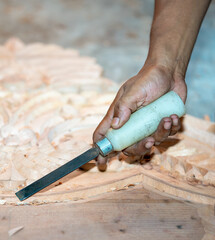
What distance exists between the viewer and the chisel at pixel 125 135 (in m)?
1.57

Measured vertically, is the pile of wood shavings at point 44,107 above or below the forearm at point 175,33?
below

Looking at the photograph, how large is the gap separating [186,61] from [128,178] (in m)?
0.86

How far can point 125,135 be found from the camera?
1602mm

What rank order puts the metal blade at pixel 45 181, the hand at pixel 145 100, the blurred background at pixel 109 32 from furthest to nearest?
the blurred background at pixel 109 32 < the hand at pixel 145 100 < the metal blade at pixel 45 181

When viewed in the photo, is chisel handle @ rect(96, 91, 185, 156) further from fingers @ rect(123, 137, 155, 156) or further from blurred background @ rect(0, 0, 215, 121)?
blurred background @ rect(0, 0, 215, 121)

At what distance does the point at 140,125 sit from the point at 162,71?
45cm

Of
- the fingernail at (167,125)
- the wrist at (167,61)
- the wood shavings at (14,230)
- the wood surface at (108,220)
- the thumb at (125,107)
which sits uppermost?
the wrist at (167,61)

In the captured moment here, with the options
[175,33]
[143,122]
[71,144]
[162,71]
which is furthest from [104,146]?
[175,33]

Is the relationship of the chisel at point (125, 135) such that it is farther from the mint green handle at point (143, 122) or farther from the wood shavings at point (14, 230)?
the wood shavings at point (14, 230)

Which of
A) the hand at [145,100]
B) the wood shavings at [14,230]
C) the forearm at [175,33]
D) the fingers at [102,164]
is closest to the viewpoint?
the wood shavings at [14,230]

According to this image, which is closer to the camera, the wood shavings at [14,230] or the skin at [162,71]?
the wood shavings at [14,230]

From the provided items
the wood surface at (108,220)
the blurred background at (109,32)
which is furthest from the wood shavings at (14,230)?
the blurred background at (109,32)

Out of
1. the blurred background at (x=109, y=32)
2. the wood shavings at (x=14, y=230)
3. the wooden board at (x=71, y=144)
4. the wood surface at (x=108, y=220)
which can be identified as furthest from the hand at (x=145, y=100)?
the blurred background at (x=109, y=32)

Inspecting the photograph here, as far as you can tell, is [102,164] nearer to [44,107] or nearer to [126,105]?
[126,105]
